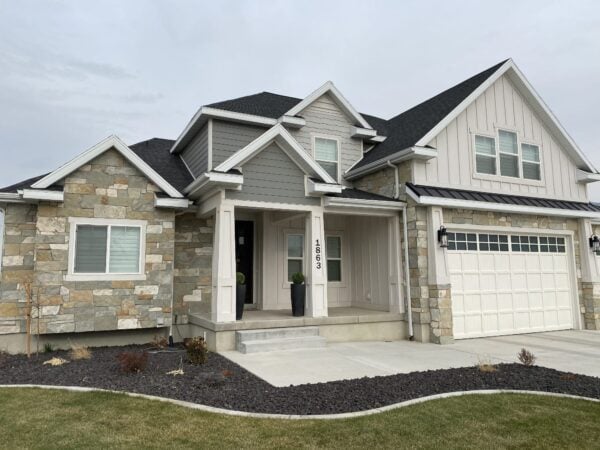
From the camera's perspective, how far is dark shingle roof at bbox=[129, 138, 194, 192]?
10949mm

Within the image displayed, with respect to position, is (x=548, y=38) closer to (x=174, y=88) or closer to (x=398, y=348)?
(x=398, y=348)

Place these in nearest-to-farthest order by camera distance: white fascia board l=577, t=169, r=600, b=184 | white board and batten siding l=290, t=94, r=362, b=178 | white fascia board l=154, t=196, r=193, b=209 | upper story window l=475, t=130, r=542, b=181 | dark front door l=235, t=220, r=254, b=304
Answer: white fascia board l=154, t=196, r=193, b=209 < dark front door l=235, t=220, r=254, b=304 < upper story window l=475, t=130, r=542, b=181 < white board and batten siding l=290, t=94, r=362, b=178 < white fascia board l=577, t=169, r=600, b=184

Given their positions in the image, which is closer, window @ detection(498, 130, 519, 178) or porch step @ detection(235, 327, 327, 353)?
porch step @ detection(235, 327, 327, 353)

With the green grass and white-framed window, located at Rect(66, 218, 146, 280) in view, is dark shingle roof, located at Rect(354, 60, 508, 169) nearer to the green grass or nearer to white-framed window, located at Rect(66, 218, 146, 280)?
white-framed window, located at Rect(66, 218, 146, 280)

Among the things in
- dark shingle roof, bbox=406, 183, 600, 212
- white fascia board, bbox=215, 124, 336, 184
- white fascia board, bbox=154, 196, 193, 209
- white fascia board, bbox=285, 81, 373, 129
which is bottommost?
white fascia board, bbox=154, 196, 193, 209

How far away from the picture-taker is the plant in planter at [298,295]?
30.6ft

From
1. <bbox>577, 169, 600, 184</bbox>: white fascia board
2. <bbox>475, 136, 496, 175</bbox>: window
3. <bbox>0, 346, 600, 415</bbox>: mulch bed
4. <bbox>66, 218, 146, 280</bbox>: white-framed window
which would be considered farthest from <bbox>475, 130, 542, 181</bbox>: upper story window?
<bbox>66, 218, 146, 280</bbox>: white-framed window

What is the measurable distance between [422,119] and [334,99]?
272cm

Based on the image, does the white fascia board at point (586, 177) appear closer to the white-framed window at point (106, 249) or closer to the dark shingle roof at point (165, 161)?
the dark shingle roof at point (165, 161)

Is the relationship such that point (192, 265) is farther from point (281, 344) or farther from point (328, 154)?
point (328, 154)

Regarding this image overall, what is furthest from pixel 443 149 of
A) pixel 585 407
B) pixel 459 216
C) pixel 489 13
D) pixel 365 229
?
pixel 585 407

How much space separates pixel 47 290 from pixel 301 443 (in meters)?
6.59

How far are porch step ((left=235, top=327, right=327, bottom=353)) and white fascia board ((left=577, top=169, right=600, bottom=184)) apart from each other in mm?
9811

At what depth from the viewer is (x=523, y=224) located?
11.4 m
